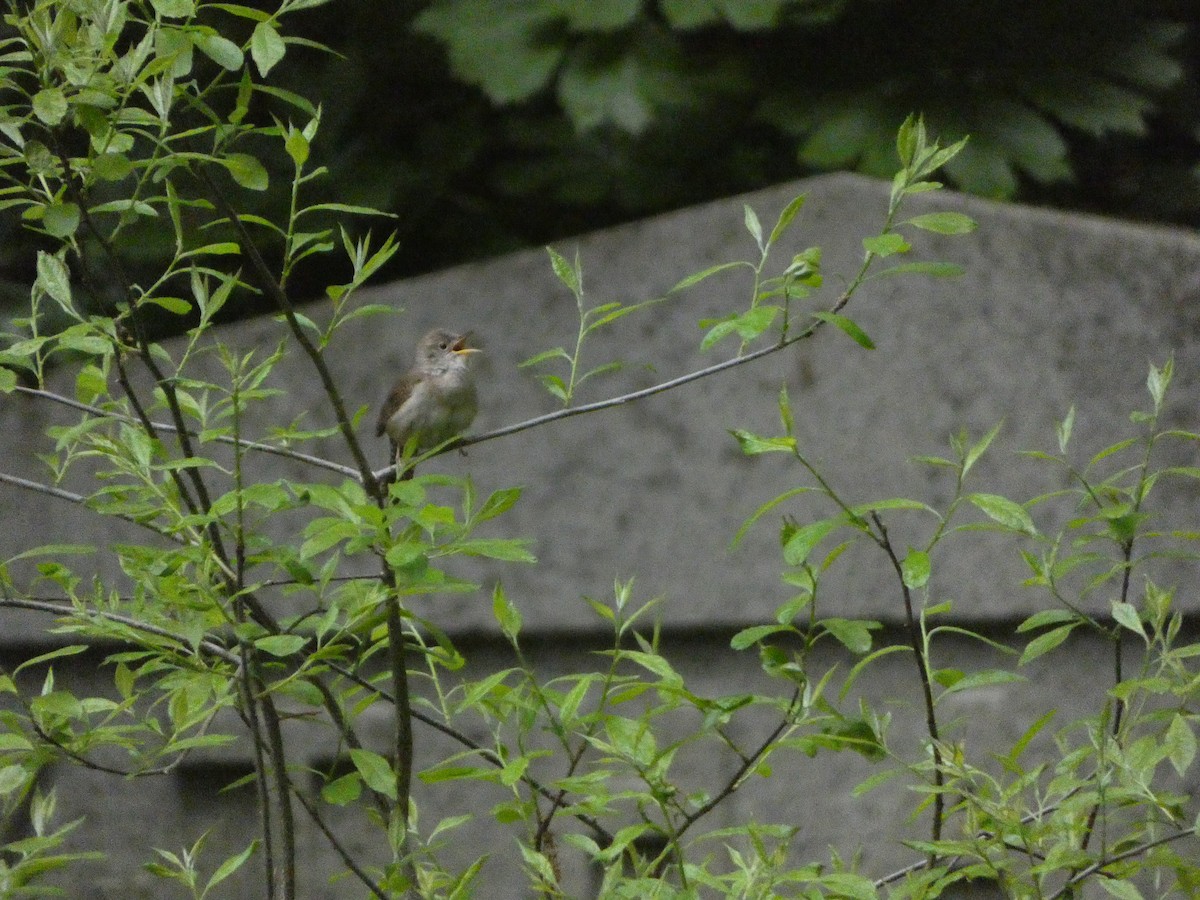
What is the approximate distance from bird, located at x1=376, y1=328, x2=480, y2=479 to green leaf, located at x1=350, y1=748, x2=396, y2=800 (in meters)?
1.24

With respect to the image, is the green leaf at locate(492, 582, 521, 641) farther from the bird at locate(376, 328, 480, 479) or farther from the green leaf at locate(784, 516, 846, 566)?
the bird at locate(376, 328, 480, 479)

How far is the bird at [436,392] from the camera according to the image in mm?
2244

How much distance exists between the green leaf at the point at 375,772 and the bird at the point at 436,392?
4.06ft

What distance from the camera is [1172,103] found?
267cm

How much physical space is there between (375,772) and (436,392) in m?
1.32

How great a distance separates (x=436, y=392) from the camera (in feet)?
7.41

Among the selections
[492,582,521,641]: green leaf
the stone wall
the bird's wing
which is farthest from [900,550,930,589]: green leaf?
the bird's wing

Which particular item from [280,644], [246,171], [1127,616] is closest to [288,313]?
[246,171]

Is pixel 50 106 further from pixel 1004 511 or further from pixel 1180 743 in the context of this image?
pixel 1180 743

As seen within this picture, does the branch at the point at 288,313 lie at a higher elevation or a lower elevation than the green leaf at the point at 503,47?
higher

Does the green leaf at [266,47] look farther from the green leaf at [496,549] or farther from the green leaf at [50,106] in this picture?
the green leaf at [496,549]

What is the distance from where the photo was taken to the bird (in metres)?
2.24

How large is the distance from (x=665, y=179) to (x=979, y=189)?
54cm

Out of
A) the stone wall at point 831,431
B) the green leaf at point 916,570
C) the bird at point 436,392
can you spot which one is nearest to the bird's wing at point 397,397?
the bird at point 436,392
